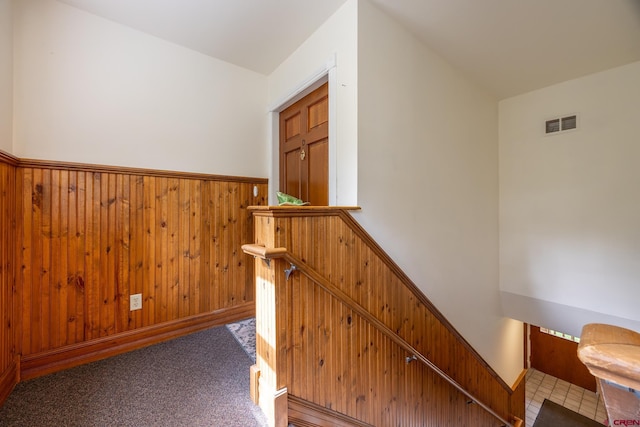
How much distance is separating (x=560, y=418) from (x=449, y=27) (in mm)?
5629

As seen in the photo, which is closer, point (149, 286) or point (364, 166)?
point (364, 166)

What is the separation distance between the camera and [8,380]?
1441 millimetres

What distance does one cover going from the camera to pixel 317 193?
2.18 m

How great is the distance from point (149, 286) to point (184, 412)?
3.26 feet

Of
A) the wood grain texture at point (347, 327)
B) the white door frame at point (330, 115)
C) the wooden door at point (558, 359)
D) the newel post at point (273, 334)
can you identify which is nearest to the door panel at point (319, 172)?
the white door frame at point (330, 115)

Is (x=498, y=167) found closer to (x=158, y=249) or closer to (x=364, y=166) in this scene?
(x=364, y=166)

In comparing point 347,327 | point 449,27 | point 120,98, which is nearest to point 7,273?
point 120,98

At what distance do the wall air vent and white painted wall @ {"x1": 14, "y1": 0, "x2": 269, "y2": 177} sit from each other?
10.8 feet

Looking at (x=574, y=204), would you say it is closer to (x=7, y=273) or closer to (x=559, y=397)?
(x=559, y=397)

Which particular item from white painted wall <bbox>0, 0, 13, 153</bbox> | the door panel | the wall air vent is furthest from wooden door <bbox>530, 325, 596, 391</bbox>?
white painted wall <bbox>0, 0, 13, 153</bbox>

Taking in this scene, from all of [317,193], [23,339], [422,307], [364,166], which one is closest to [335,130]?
[364,166]

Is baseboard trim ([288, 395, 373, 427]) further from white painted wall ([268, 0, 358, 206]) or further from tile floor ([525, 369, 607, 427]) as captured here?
tile floor ([525, 369, 607, 427])

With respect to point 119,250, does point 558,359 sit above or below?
below

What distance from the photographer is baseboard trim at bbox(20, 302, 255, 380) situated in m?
1.61
